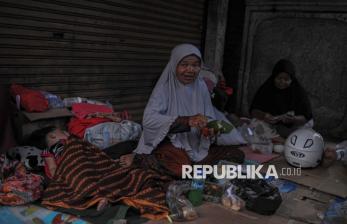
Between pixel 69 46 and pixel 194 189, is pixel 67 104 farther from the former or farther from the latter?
pixel 194 189

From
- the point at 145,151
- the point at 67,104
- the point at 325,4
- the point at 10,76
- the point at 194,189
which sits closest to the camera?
the point at 194,189

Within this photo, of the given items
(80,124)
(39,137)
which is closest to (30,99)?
(39,137)

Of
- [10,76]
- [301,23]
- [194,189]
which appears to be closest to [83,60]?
[10,76]

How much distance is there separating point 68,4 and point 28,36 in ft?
2.17

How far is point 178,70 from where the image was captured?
3729mm

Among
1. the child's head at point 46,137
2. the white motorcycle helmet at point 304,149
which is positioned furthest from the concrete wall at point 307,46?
the child's head at point 46,137

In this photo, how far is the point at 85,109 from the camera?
419 cm

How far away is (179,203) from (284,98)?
2.86 metres

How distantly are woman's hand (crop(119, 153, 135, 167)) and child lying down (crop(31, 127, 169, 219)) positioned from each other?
0.21 meters

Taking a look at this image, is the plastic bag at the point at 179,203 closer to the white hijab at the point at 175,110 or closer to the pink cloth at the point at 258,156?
the white hijab at the point at 175,110

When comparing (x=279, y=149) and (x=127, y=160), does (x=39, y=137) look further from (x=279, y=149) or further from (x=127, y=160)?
(x=279, y=149)

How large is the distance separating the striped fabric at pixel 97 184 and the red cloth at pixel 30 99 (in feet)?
2.73

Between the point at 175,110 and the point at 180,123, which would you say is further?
the point at 175,110

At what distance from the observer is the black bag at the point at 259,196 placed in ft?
9.50
